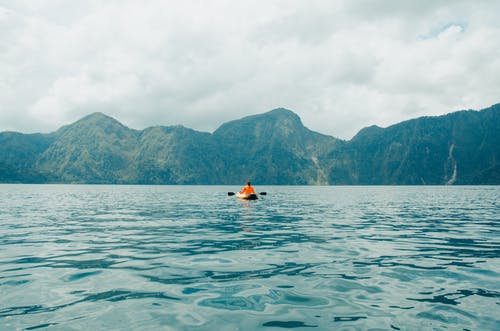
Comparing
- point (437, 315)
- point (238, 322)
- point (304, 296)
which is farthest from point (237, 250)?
point (437, 315)

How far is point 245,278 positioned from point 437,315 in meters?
5.20

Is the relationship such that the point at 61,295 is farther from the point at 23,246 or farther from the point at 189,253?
the point at 23,246

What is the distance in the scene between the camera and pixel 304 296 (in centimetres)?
885

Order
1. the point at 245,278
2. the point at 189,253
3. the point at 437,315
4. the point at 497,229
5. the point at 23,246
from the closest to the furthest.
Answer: the point at 437,315 < the point at 245,278 < the point at 189,253 < the point at 23,246 < the point at 497,229

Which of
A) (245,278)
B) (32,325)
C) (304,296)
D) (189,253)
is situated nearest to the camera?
(32,325)

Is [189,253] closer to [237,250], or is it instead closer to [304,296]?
[237,250]

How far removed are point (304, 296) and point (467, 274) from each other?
19.6 feet

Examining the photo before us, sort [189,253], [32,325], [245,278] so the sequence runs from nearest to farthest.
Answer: [32,325], [245,278], [189,253]

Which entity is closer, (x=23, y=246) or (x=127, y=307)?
(x=127, y=307)

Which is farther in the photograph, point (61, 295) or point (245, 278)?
point (245, 278)

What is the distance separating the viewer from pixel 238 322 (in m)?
7.21

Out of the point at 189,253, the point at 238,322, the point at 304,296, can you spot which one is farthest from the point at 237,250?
the point at 238,322

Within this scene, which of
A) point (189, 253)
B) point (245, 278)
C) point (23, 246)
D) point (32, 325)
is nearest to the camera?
point (32, 325)

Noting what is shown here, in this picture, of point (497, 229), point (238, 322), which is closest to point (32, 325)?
point (238, 322)
